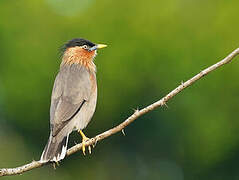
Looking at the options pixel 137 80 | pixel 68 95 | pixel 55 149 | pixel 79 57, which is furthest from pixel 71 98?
pixel 137 80

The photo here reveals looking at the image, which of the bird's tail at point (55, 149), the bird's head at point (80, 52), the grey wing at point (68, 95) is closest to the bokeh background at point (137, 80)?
the bird's head at point (80, 52)

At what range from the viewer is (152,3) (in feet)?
116

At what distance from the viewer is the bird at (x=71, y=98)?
10.4 meters

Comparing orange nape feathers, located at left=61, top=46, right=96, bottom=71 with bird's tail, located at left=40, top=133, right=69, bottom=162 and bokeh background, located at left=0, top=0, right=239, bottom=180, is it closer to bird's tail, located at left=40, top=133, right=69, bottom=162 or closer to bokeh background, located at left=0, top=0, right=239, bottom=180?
bird's tail, located at left=40, top=133, right=69, bottom=162

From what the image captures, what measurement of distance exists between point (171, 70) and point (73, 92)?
21.9 m

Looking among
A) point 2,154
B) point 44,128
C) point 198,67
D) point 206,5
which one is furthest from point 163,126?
point 2,154

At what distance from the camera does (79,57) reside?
12.0 m

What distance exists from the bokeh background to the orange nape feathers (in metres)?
14.7

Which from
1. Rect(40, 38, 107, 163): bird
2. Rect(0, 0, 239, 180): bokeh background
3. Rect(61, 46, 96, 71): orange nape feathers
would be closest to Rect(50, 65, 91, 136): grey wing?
Rect(40, 38, 107, 163): bird

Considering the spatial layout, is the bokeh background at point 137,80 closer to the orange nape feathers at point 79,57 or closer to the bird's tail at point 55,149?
the orange nape feathers at point 79,57

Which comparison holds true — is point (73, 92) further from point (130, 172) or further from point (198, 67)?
point (198, 67)

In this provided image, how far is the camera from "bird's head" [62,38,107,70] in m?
12.0

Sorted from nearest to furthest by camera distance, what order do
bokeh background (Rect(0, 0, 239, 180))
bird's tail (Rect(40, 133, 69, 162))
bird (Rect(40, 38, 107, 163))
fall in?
bird's tail (Rect(40, 133, 69, 162)) < bird (Rect(40, 38, 107, 163)) < bokeh background (Rect(0, 0, 239, 180))

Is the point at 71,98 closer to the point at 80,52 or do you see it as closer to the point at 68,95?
the point at 68,95
